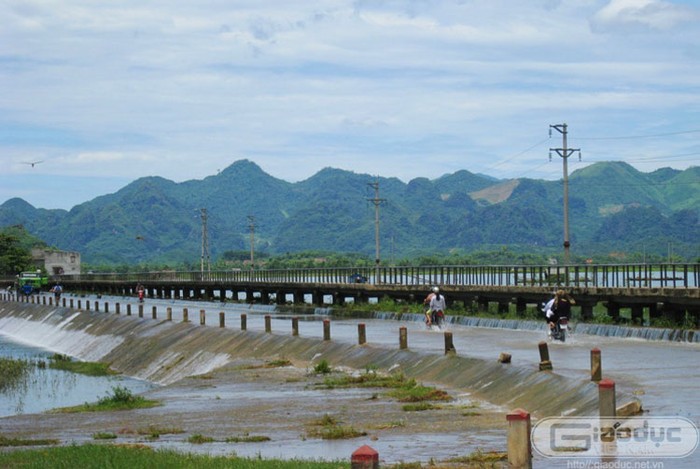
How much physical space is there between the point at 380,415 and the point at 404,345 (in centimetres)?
1106

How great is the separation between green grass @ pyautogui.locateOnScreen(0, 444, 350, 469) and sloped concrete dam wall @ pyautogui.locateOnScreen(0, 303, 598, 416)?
7.27m

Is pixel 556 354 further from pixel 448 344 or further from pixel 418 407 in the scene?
pixel 418 407

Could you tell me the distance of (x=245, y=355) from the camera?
45.2 meters

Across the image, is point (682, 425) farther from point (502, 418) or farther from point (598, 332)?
point (598, 332)

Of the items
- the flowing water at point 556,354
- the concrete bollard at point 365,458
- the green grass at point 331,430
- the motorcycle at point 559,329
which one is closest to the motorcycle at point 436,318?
the flowing water at point 556,354

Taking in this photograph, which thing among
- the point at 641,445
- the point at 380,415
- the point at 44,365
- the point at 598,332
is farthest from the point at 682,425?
the point at 44,365

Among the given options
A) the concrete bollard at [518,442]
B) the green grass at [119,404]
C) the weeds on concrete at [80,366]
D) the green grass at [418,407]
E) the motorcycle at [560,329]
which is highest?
the concrete bollard at [518,442]

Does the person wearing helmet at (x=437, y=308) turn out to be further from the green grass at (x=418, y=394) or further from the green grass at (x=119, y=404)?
the green grass at (x=119, y=404)

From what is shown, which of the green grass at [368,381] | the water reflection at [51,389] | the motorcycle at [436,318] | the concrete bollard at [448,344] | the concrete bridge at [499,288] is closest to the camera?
the green grass at [368,381]

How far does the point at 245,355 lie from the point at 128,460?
26829mm

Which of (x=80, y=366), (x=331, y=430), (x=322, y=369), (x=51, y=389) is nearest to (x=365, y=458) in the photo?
(x=331, y=430)

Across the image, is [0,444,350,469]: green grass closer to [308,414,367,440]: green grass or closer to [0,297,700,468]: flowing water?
[0,297,700,468]: flowing water
